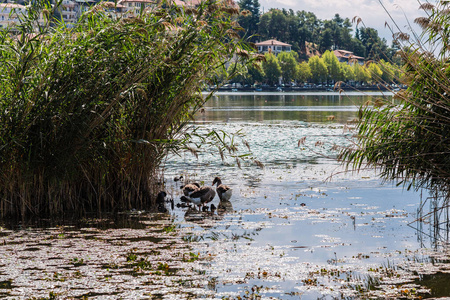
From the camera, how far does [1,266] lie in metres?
7.47

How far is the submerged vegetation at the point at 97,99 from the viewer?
9.66 m

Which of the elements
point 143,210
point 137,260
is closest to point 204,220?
point 143,210

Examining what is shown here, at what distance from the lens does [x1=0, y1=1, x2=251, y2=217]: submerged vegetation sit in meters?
9.66

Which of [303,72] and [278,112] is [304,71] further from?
[278,112]

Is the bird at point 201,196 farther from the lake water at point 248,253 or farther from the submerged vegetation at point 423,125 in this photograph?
the submerged vegetation at point 423,125

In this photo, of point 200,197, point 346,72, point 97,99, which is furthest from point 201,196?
point 346,72

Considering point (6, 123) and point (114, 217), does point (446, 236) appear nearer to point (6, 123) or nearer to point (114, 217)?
point (114, 217)

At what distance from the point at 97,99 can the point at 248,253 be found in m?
3.84

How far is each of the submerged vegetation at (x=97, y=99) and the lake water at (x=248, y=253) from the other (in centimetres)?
85

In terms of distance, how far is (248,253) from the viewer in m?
8.30

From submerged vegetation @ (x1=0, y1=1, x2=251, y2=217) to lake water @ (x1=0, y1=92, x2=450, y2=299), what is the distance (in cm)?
85

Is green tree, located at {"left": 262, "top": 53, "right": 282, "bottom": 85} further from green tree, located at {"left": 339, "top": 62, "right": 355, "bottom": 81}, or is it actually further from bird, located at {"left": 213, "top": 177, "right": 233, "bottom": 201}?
bird, located at {"left": 213, "top": 177, "right": 233, "bottom": 201}

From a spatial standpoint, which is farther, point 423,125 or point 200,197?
point 200,197

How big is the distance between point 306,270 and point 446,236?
3135 mm
